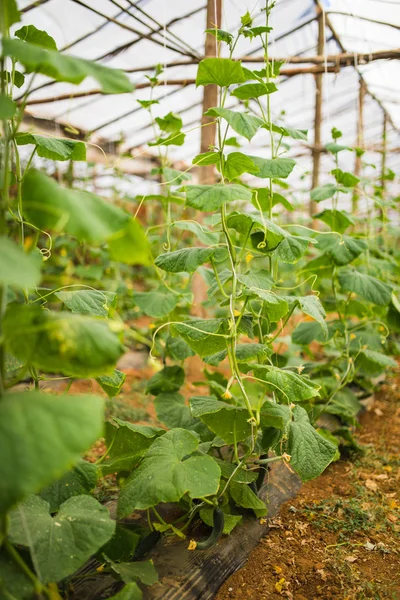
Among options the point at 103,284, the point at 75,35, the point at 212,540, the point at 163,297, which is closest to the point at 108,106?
the point at 75,35

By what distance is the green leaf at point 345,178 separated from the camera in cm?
230

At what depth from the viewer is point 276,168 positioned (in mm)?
1607

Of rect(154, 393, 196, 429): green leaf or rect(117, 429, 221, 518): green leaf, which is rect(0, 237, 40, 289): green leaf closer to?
rect(117, 429, 221, 518): green leaf

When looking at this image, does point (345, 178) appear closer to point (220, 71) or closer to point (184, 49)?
point (220, 71)

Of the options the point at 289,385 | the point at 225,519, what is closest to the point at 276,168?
the point at 289,385

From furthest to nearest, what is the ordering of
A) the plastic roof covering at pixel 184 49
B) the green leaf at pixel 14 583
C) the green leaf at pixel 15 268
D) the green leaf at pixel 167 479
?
the plastic roof covering at pixel 184 49
the green leaf at pixel 167 479
the green leaf at pixel 14 583
the green leaf at pixel 15 268

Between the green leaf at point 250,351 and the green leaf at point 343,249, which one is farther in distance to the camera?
the green leaf at point 343,249

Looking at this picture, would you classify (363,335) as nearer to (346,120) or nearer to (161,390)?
(161,390)

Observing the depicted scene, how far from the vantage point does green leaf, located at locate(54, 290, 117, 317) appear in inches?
51.4

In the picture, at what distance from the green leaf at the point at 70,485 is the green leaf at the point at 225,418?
356 millimetres

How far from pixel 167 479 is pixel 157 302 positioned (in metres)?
1.07

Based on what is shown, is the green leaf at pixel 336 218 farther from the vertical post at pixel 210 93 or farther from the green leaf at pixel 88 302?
the green leaf at pixel 88 302

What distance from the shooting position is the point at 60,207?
72 cm

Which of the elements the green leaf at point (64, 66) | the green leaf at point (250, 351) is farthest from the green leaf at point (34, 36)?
the green leaf at point (250, 351)
